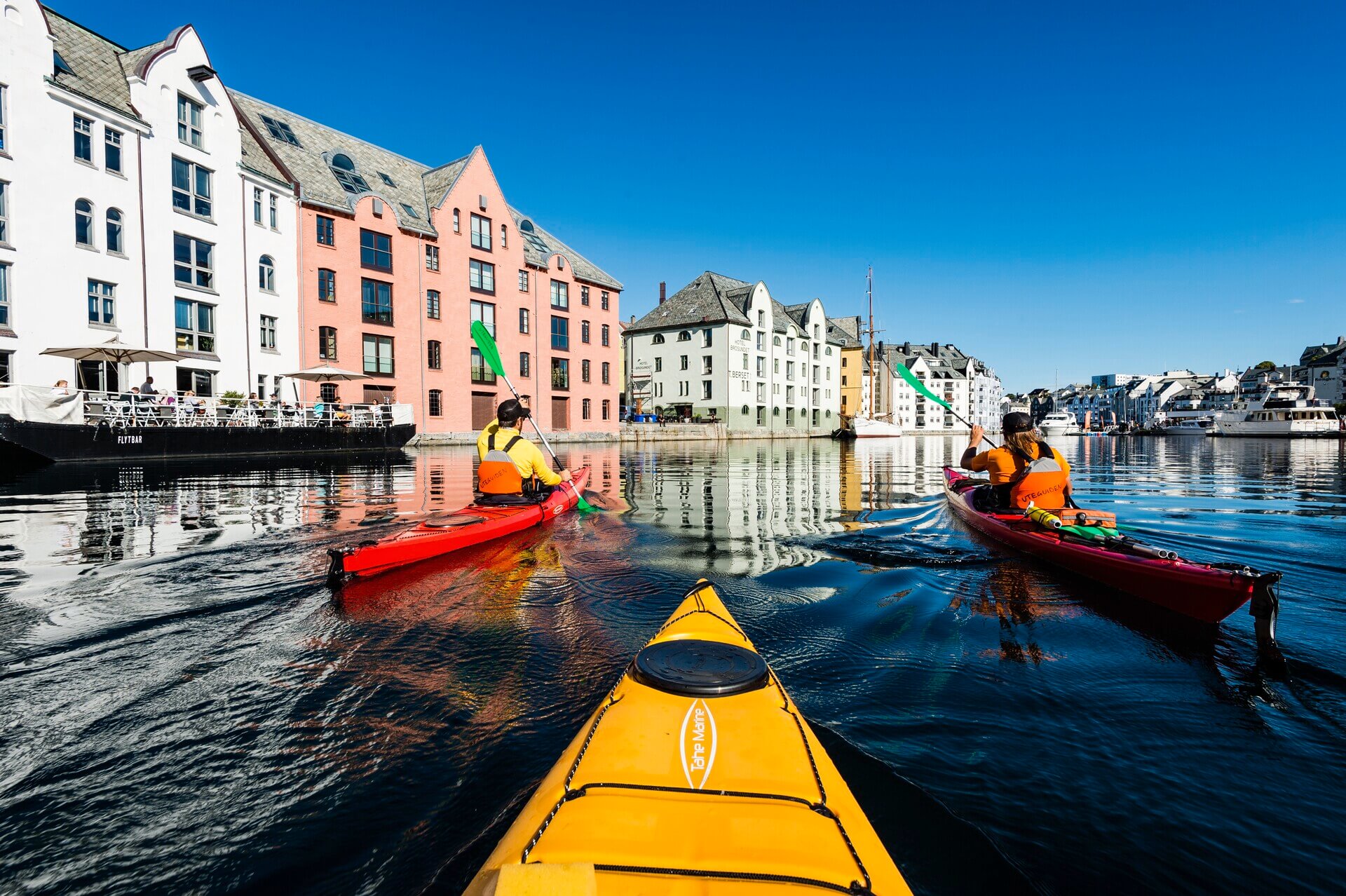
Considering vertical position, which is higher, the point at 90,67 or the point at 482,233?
the point at 90,67

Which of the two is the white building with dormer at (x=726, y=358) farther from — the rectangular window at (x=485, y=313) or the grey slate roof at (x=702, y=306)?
the rectangular window at (x=485, y=313)

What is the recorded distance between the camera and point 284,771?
3158 mm

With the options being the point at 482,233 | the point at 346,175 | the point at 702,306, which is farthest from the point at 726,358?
the point at 346,175

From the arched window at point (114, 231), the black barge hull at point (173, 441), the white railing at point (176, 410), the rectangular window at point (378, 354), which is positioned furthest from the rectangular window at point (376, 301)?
the arched window at point (114, 231)

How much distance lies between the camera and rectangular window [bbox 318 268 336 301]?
32.3 m

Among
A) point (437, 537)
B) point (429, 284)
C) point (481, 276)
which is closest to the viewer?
point (437, 537)

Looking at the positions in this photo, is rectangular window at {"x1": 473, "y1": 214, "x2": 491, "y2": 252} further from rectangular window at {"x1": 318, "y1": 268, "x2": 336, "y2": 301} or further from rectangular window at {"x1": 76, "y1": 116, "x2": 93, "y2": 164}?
rectangular window at {"x1": 76, "y1": 116, "x2": 93, "y2": 164}

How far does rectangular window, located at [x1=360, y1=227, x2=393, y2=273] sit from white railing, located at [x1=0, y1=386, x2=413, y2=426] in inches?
326

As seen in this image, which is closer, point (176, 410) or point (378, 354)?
point (176, 410)

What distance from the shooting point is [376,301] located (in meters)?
34.6

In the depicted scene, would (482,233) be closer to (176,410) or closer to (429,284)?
(429,284)

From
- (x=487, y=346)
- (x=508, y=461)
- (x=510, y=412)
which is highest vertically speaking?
(x=487, y=346)

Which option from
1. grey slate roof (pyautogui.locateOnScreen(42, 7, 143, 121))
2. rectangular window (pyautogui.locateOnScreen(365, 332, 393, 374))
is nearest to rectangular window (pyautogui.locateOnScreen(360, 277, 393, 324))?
rectangular window (pyautogui.locateOnScreen(365, 332, 393, 374))

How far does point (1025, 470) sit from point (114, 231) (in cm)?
3121
